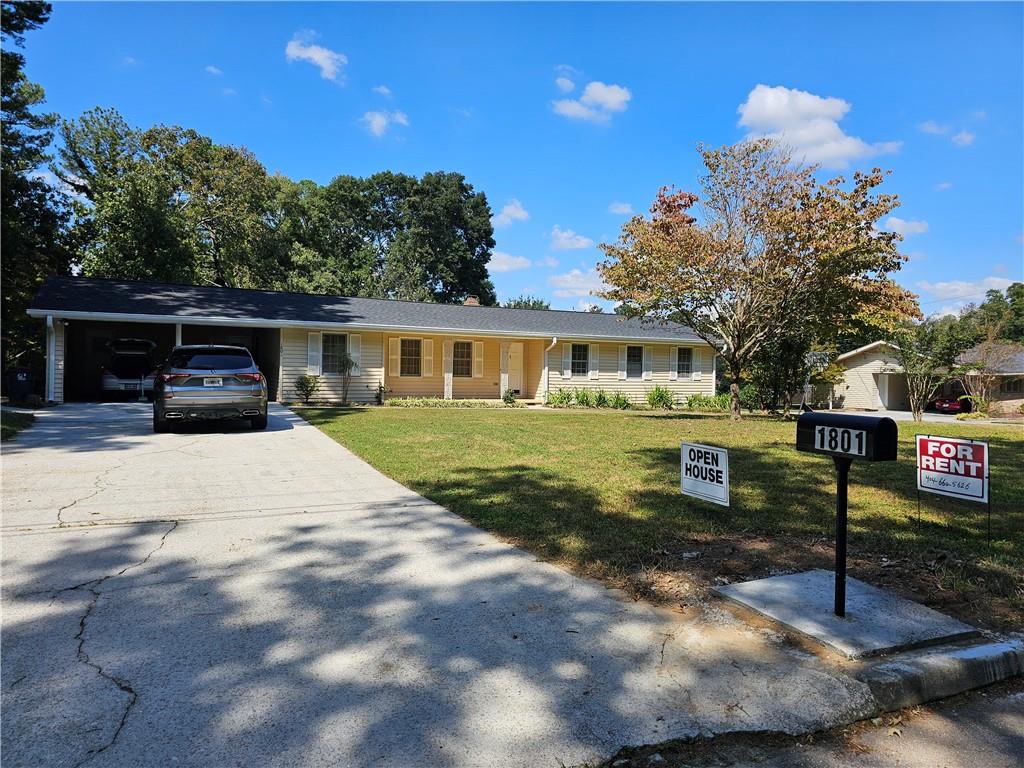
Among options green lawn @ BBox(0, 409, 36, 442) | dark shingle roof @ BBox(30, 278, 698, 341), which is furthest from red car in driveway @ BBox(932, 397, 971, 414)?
green lawn @ BBox(0, 409, 36, 442)

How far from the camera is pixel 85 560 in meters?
4.14

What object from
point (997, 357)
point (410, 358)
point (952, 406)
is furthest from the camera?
point (952, 406)

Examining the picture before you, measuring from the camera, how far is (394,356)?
21.7 m

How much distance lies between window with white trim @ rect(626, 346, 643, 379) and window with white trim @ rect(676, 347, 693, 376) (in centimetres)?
178

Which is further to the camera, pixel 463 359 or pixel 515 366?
pixel 515 366

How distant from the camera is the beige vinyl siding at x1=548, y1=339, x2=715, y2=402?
77.3 feet

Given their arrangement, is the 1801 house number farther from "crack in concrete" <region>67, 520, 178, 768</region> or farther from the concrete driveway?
"crack in concrete" <region>67, 520, 178, 768</region>

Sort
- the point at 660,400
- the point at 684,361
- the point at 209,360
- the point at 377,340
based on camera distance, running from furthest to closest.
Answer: the point at 684,361 → the point at 660,400 → the point at 377,340 → the point at 209,360

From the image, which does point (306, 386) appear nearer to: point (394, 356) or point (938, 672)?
point (394, 356)

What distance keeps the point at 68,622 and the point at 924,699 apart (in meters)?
4.09

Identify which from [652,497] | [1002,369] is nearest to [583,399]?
[652,497]

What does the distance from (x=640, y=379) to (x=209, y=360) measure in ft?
57.6

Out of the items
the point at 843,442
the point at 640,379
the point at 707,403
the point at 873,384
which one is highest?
the point at 873,384

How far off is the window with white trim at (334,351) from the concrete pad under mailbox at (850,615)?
17801 millimetres
